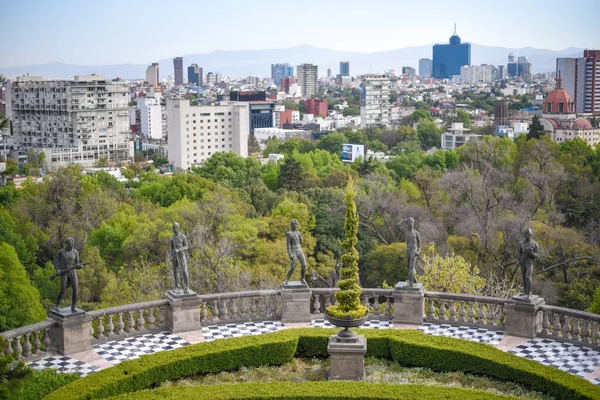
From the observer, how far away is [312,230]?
189ft

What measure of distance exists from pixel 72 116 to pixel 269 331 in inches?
6061

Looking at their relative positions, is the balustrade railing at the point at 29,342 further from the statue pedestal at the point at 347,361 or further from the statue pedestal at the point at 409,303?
the statue pedestal at the point at 409,303

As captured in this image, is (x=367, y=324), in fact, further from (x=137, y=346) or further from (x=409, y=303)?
(x=137, y=346)

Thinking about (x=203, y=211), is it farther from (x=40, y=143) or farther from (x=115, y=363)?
(x=40, y=143)

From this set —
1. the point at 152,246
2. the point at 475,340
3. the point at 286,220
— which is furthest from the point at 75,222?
the point at 475,340

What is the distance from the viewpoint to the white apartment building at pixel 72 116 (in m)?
168

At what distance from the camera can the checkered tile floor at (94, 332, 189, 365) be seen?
827 inches

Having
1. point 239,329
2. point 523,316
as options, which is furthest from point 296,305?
point 523,316

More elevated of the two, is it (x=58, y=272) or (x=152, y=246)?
(x=58, y=272)

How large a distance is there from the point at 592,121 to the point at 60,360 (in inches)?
5182

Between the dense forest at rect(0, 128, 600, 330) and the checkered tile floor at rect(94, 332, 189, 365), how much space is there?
13.3 metres

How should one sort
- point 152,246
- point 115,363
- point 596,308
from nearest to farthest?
point 115,363, point 596,308, point 152,246

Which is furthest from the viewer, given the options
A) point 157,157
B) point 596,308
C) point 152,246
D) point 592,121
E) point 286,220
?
point 157,157

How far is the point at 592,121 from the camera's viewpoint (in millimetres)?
137250
